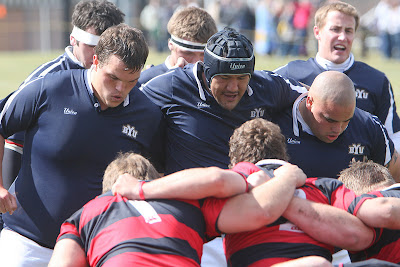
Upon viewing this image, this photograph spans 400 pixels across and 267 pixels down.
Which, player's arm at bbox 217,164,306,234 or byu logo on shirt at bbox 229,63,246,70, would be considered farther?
byu logo on shirt at bbox 229,63,246,70

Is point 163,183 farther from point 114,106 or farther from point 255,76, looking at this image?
point 255,76

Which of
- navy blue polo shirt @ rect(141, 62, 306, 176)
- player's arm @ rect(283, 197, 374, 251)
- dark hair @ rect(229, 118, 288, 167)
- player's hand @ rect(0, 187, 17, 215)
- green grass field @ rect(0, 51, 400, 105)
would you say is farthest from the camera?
green grass field @ rect(0, 51, 400, 105)

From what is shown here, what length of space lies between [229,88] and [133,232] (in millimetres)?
1688

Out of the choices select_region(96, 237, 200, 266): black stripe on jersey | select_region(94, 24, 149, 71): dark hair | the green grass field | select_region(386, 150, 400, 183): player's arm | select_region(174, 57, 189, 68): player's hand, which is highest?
select_region(94, 24, 149, 71): dark hair

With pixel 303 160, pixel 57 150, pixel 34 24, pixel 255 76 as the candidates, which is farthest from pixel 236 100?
pixel 34 24

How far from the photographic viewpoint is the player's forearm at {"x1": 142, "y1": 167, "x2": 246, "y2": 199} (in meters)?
3.41

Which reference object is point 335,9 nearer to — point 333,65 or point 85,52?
point 333,65

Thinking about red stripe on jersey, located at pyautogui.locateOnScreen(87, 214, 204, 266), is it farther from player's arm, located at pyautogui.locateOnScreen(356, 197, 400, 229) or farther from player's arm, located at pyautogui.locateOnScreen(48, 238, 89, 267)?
player's arm, located at pyautogui.locateOnScreen(356, 197, 400, 229)

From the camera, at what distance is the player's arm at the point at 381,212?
3.53 m

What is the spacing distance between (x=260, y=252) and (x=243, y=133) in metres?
0.72

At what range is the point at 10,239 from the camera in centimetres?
446

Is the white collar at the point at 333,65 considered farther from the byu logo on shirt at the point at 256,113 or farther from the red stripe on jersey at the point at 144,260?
the red stripe on jersey at the point at 144,260

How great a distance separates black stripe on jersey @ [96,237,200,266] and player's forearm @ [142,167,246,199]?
0.84ft

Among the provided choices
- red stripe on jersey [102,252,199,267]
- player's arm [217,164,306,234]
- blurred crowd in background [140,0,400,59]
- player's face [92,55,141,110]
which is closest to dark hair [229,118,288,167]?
player's arm [217,164,306,234]
